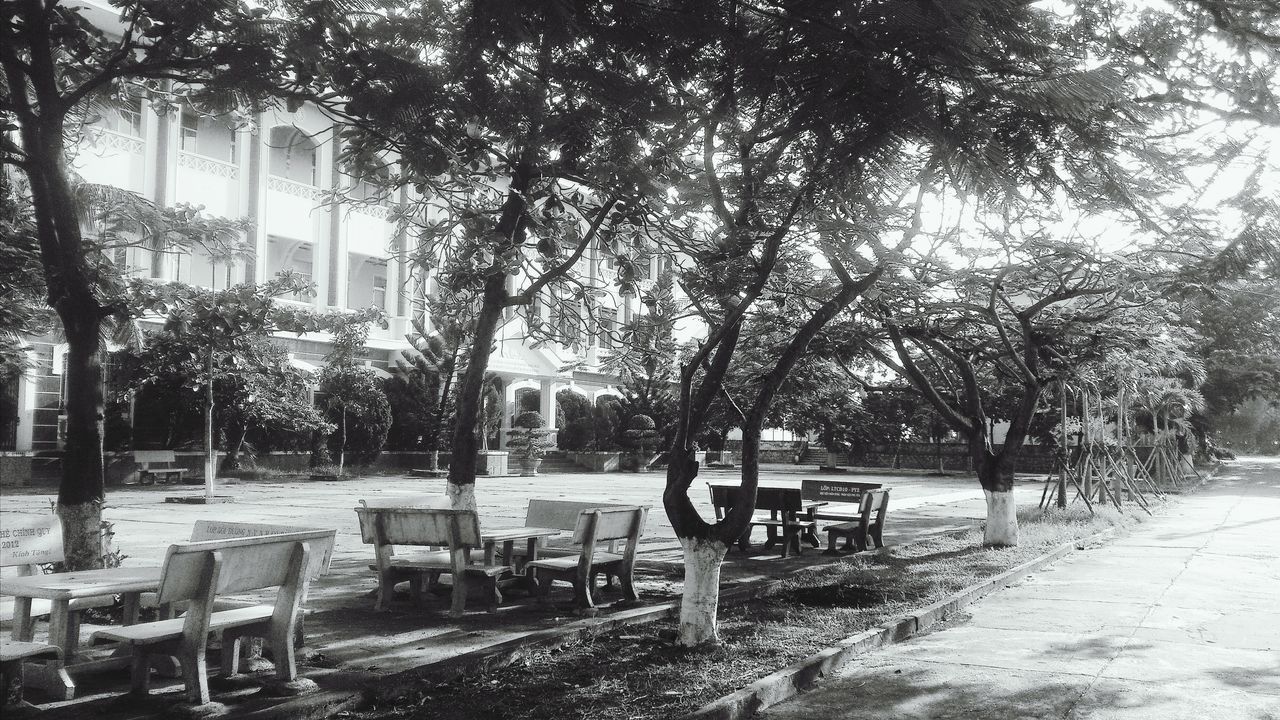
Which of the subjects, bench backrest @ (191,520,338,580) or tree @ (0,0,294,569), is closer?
bench backrest @ (191,520,338,580)

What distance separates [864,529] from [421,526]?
7.17 m

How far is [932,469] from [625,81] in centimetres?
4447


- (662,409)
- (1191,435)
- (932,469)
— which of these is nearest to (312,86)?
(662,409)

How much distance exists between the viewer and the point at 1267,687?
6.48 metres

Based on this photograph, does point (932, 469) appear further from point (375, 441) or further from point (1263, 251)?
point (1263, 251)

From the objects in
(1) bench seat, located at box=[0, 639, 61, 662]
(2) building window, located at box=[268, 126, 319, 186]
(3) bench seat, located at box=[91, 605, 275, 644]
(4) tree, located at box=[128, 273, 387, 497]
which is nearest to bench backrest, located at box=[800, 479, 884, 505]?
(4) tree, located at box=[128, 273, 387, 497]

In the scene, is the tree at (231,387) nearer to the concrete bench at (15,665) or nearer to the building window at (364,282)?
the building window at (364,282)

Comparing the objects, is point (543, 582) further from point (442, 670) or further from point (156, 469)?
point (156, 469)

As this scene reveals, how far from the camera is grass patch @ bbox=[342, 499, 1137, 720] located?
A: 5.56m

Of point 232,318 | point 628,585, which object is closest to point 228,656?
point 628,585

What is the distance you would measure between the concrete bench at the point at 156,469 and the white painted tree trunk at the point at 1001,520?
20.8 m

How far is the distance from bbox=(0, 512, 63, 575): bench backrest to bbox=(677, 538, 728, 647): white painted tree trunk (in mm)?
3925

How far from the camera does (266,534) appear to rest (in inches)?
264

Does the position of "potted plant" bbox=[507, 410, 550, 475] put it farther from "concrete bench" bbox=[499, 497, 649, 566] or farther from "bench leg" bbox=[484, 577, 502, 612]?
"bench leg" bbox=[484, 577, 502, 612]
